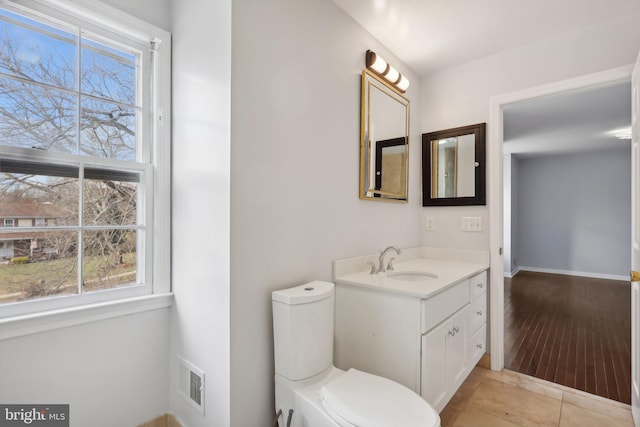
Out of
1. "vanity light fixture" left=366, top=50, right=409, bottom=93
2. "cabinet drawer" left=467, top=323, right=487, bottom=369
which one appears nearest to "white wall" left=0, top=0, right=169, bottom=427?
"vanity light fixture" left=366, top=50, right=409, bottom=93

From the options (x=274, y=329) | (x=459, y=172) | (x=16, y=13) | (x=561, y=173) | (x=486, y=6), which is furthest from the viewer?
(x=561, y=173)

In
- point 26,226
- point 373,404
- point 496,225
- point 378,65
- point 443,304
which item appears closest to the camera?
point 373,404

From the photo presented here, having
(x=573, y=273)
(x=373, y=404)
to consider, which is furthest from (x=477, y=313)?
(x=573, y=273)

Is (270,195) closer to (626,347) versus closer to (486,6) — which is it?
(486,6)

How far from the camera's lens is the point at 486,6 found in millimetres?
1806

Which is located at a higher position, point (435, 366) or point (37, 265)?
point (37, 265)

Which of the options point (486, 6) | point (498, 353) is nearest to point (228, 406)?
point (498, 353)

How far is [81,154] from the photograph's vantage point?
1.39 m

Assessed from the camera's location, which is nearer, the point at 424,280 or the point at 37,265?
the point at 37,265

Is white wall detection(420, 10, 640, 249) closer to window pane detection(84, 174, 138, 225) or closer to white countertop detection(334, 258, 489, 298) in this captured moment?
white countertop detection(334, 258, 489, 298)

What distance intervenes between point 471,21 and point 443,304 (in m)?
1.75

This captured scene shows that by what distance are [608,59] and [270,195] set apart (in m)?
2.24

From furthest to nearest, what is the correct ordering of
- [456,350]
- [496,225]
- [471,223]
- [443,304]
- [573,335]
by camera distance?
[573,335] → [471,223] → [496,225] → [456,350] → [443,304]

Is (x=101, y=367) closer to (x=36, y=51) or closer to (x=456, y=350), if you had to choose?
(x=36, y=51)
